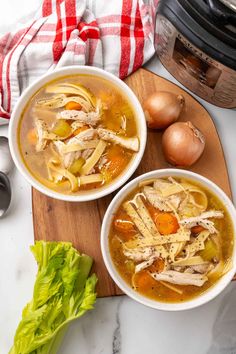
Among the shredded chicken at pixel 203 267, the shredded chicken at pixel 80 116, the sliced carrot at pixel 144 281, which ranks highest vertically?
the shredded chicken at pixel 80 116

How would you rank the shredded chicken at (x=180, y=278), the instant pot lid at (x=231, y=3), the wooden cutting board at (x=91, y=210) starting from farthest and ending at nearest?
the wooden cutting board at (x=91, y=210), the shredded chicken at (x=180, y=278), the instant pot lid at (x=231, y=3)

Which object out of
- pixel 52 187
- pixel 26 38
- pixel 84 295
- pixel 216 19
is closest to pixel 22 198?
pixel 52 187

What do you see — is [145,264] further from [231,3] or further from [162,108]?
[231,3]

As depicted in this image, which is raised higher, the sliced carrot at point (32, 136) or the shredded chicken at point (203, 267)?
the sliced carrot at point (32, 136)

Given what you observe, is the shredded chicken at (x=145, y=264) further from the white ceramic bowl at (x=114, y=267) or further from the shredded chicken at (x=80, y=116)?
the shredded chicken at (x=80, y=116)

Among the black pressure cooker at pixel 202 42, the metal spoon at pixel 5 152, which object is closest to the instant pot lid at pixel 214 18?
the black pressure cooker at pixel 202 42

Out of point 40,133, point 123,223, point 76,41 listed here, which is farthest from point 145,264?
point 76,41
